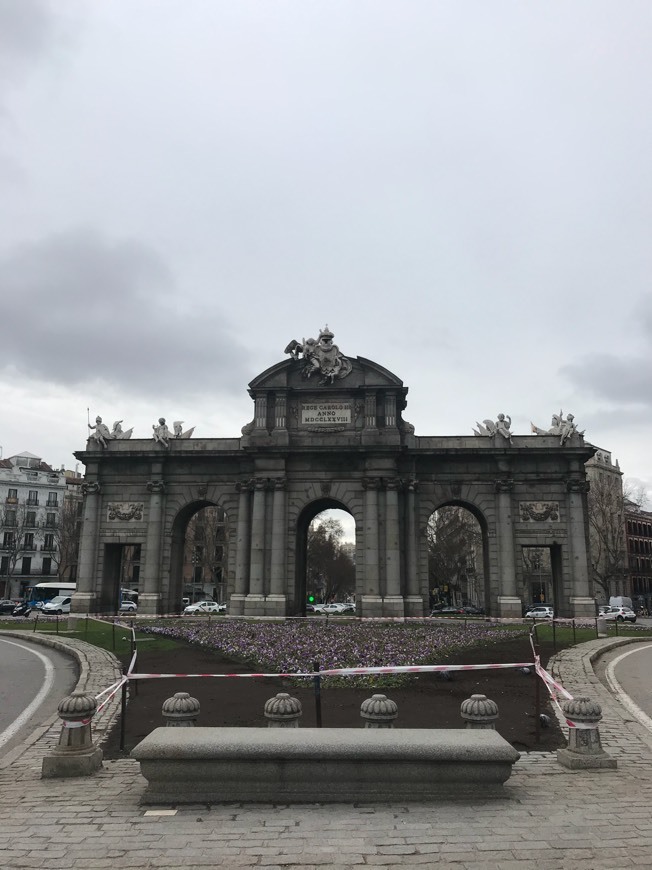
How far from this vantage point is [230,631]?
26.7m

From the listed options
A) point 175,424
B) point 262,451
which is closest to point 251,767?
point 262,451

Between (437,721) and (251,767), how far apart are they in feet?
16.3

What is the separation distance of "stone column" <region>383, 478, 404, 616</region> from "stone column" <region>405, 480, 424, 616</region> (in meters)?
0.82

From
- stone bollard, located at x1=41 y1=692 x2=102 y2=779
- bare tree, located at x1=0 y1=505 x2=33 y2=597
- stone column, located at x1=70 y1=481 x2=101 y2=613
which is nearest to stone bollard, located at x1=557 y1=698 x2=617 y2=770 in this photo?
stone bollard, located at x1=41 y1=692 x2=102 y2=779

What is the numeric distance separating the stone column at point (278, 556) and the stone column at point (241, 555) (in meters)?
1.69

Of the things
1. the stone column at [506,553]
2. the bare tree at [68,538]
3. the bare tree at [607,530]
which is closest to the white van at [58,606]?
the bare tree at [68,538]

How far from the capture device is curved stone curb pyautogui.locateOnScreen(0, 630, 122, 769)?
34.2ft

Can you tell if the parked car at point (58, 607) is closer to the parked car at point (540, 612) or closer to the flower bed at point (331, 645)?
the flower bed at point (331, 645)

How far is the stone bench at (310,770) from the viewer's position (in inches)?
290

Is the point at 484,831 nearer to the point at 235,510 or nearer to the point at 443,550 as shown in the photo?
the point at 235,510

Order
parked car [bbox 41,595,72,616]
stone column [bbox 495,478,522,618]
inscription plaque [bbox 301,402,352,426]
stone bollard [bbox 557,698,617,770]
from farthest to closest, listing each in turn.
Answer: parked car [bbox 41,595,72,616]
inscription plaque [bbox 301,402,352,426]
stone column [bbox 495,478,522,618]
stone bollard [bbox 557,698,617,770]

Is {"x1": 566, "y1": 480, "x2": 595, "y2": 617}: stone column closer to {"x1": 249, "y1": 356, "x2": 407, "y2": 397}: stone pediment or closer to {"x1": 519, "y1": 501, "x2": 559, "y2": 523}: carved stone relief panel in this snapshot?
{"x1": 519, "y1": 501, "x2": 559, "y2": 523}: carved stone relief panel

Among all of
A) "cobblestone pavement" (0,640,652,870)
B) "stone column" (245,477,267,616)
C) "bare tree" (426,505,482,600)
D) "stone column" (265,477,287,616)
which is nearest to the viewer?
"cobblestone pavement" (0,640,652,870)

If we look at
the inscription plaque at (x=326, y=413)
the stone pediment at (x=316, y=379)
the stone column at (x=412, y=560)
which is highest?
the stone pediment at (x=316, y=379)
